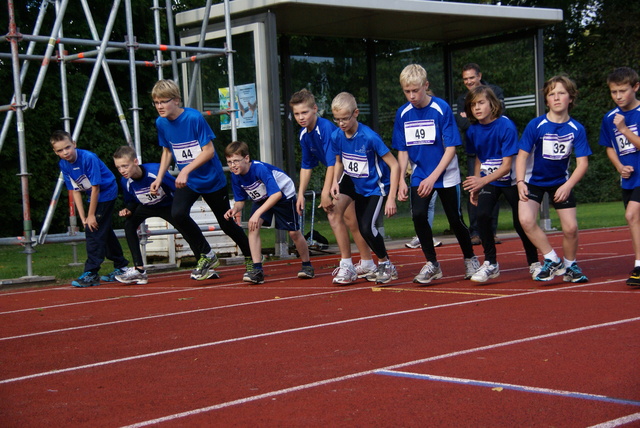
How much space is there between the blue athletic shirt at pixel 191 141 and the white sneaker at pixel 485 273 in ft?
9.82

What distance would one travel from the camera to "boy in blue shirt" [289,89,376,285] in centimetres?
844

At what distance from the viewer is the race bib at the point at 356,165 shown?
821 cm

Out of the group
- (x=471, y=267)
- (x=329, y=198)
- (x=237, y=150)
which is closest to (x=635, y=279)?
(x=471, y=267)

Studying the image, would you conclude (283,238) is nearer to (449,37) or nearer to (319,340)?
(449,37)

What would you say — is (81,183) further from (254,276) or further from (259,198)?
(254,276)

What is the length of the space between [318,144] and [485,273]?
207 cm

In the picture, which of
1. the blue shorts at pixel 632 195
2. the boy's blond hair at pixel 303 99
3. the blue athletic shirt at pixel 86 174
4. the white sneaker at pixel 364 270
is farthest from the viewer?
the blue athletic shirt at pixel 86 174

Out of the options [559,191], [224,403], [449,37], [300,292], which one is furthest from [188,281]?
[449,37]

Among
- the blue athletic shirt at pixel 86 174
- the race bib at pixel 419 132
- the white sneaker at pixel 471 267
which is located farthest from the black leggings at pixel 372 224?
the blue athletic shirt at pixel 86 174

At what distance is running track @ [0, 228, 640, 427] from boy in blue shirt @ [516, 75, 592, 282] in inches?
13.3

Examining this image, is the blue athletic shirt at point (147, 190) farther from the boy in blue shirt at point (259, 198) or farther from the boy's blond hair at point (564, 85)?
the boy's blond hair at point (564, 85)

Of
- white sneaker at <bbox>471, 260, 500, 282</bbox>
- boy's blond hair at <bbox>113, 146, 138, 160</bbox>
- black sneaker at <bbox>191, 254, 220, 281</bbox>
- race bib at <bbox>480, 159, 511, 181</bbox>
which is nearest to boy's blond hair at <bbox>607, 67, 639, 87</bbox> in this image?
race bib at <bbox>480, 159, 511, 181</bbox>

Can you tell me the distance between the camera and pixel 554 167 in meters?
7.63

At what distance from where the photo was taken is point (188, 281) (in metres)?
9.90
